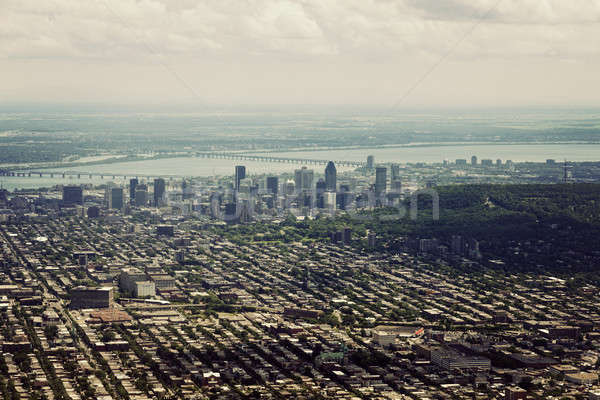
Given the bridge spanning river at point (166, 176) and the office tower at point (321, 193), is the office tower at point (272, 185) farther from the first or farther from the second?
the bridge spanning river at point (166, 176)

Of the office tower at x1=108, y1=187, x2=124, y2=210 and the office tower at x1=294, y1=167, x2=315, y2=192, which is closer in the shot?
the office tower at x1=108, y1=187, x2=124, y2=210

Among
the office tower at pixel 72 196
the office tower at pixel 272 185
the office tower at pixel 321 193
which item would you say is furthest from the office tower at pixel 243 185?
the office tower at pixel 72 196

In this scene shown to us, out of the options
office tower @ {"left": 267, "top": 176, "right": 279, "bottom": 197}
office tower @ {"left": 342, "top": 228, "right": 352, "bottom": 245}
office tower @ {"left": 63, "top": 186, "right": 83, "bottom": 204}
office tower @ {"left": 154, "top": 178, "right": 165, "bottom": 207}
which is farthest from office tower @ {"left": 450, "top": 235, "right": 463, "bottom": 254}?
office tower @ {"left": 63, "top": 186, "right": 83, "bottom": 204}

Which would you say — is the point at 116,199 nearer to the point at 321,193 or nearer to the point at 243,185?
the point at 321,193

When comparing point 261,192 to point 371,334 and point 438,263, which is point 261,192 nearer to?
point 438,263

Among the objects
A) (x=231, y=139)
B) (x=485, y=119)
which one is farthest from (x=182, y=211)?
(x=485, y=119)

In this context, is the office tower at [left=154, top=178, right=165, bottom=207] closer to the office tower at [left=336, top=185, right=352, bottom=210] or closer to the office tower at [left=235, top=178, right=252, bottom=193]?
the office tower at [left=235, top=178, right=252, bottom=193]

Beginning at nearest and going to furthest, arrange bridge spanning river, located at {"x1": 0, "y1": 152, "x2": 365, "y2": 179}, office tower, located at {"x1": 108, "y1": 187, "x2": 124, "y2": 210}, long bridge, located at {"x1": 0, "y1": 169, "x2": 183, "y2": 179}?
office tower, located at {"x1": 108, "y1": 187, "x2": 124, "y2": 210}, long bridge, located at {"x1": 0, "y1": 169, "x2": 183, "y2": 179}, bridge spanning river, located at {"x1": 0, "y1": 152, "x2": 365, "y2": 179}

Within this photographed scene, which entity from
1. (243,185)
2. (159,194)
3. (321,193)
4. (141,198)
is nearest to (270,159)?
(243,185)
